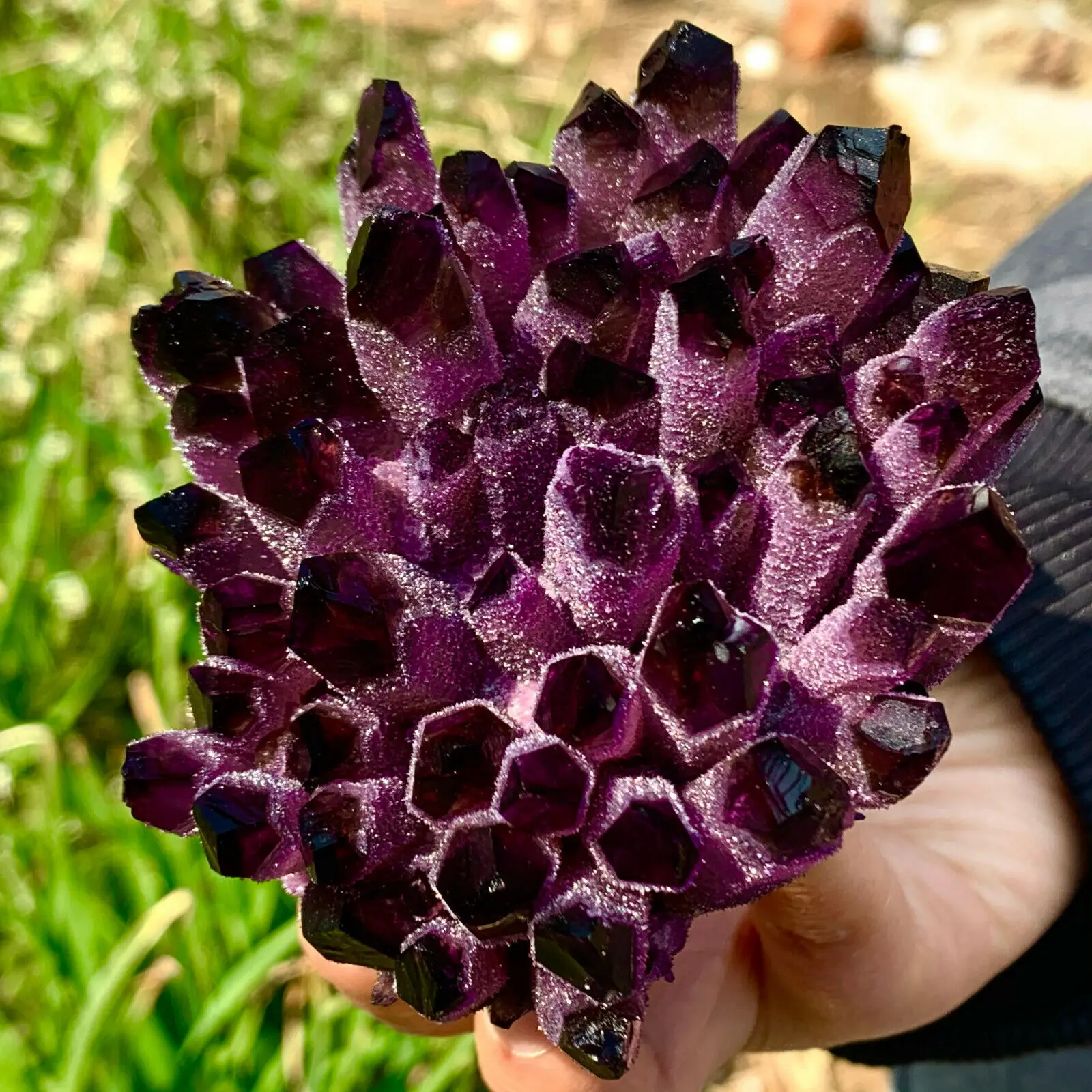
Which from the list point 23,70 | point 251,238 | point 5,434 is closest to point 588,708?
point 5,434

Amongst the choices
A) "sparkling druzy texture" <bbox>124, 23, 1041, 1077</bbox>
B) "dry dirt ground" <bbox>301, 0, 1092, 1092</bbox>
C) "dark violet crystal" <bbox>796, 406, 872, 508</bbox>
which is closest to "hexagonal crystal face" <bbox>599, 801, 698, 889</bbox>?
"sparkling druzy texture" <bbox>124, 23, 1041, 1077</bbox>

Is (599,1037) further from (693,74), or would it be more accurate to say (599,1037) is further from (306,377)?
(693,74)

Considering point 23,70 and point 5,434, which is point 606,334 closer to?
point 5,434

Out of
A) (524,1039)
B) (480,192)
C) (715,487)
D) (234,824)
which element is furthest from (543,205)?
(524,1039)

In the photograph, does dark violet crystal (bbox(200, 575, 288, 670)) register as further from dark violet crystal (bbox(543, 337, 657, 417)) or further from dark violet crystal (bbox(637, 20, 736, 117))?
dark violet crystal (bbox(637, 20, 736, 117))

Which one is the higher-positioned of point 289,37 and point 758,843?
point 289,37

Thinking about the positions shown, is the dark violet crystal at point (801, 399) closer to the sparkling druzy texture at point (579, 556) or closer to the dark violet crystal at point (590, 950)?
the sparkling druzy texture at point (579, 556)

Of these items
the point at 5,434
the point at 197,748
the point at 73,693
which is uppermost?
the point at 5,434
